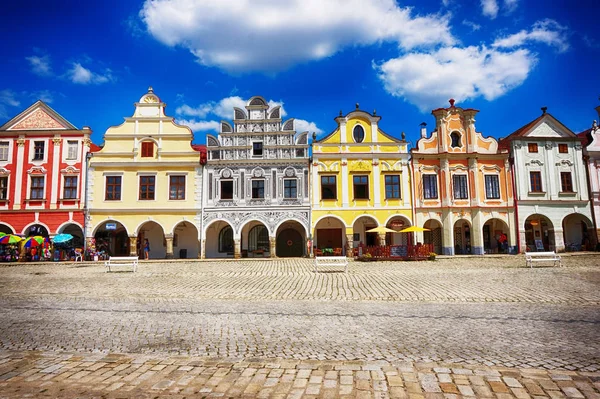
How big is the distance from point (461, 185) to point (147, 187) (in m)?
23.8

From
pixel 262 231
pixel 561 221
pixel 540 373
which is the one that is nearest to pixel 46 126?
pixel 262 231


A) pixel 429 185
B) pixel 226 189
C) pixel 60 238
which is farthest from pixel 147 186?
pixel 429 185

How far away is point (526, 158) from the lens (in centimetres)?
3073

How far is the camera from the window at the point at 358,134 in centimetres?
3012

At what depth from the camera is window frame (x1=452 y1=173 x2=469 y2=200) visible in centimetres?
3009

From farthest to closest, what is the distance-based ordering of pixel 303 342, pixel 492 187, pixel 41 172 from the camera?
1. pixel 492 187
2. pixel 41 172
3. pixel 303 342

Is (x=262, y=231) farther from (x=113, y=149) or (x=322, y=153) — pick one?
(x=113, y=149)

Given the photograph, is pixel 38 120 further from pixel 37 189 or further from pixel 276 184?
pixel 276 184

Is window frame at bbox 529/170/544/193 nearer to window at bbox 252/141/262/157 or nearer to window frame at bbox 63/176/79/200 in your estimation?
window at bbox 252/141/262/157

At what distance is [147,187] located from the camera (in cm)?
2952

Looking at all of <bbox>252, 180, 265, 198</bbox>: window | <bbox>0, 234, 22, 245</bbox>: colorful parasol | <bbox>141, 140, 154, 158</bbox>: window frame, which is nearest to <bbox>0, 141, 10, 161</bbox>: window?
<bbox>0, 234, 22, 245</bbox>: colorful parasol

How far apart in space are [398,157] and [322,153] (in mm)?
5802

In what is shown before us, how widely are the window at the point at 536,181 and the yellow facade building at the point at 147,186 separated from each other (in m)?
25.4

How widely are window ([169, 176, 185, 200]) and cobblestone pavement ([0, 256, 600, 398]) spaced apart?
17809 millimetres
